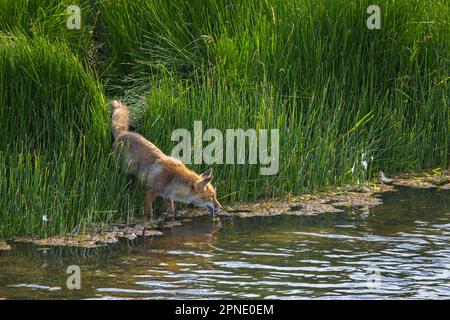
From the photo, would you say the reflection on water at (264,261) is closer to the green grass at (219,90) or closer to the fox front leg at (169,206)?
the fox front leg at (169,206)

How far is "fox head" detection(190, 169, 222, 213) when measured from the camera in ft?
35.3

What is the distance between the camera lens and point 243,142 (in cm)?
1151

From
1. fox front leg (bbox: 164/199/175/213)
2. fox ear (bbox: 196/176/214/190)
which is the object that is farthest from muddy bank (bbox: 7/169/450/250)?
fox ear (bbox: 196/176/214/190)

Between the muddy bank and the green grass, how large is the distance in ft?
0.49

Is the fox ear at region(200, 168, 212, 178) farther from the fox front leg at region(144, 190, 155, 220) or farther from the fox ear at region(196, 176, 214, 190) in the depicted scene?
the fox front leg at region(144, 190, 155, 220)

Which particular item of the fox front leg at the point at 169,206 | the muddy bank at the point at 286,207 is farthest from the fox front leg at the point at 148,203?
the fox front leg at the point at 169,206

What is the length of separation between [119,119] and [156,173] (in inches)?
30.4

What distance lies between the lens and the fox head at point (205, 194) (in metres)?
10.8

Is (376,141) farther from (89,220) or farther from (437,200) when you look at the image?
(89,220)

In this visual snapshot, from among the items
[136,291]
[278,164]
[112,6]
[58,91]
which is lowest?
[136,291]

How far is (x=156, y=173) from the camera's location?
10734 millimetres

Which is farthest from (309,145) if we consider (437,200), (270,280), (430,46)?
(270,280)

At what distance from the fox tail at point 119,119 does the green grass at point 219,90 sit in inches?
4.4

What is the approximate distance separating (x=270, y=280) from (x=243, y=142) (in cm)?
309
